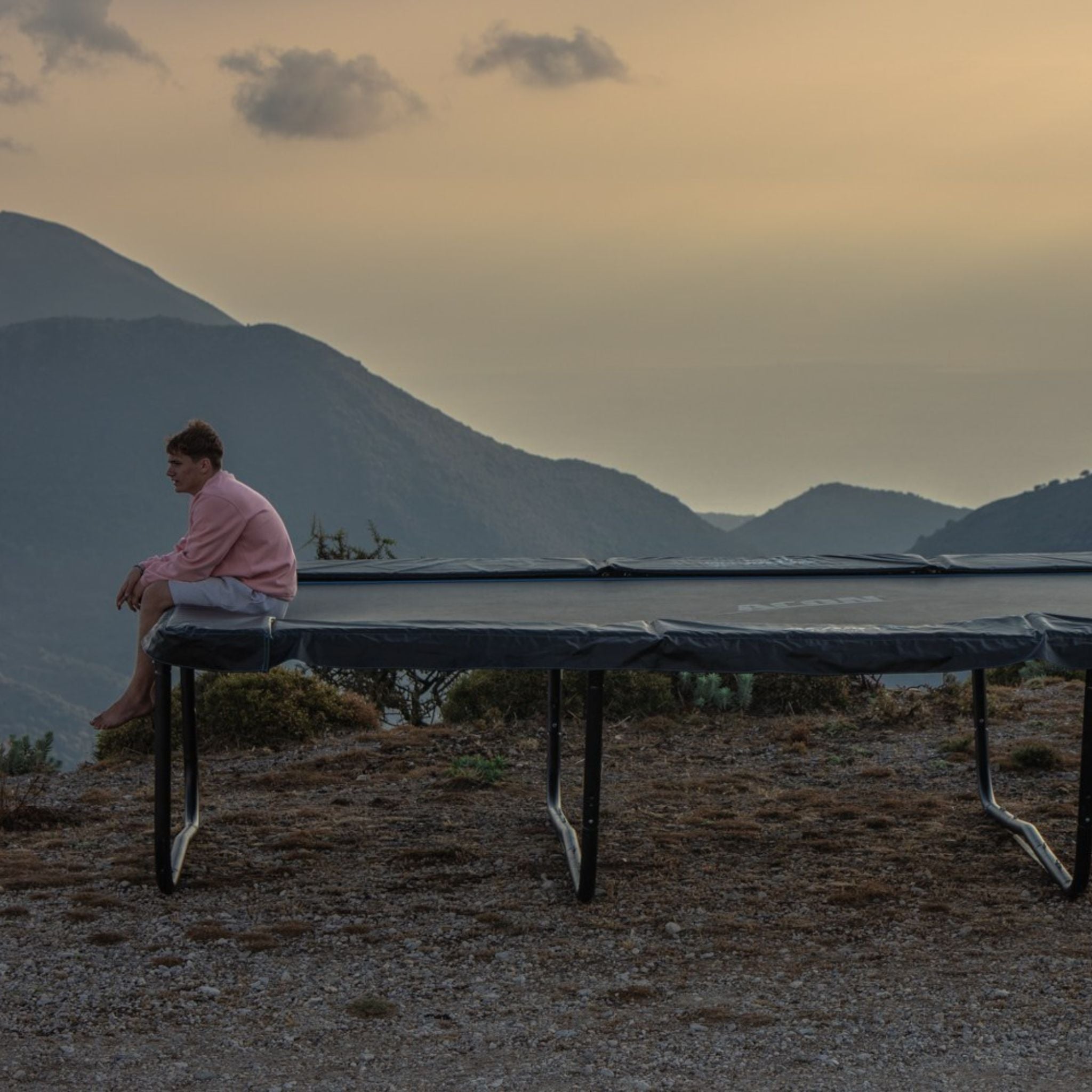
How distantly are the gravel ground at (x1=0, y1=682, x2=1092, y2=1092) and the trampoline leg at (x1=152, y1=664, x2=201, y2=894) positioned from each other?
110mm

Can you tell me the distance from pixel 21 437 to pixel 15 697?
174 feet

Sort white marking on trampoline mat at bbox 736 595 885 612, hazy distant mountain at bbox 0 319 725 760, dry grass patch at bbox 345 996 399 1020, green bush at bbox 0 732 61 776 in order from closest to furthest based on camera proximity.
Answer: dry grass patch at bbox 345 996 399 1020 → white marking on trampoline mat at bbox 736 595 885 612 → green bush at bbox 0 732 61 776 → hazy distant mountain at bbox 0 319 725 760

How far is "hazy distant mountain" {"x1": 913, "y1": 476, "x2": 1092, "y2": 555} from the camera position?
5481 centimetres

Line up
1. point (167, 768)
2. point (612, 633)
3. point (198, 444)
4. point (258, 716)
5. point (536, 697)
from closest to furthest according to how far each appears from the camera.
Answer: point (612, 633), point (167, 768), point (198, 444), point (258, 716), point (536, 697)

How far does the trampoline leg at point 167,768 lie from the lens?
17.6 ft

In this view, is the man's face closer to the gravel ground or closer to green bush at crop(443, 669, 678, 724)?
the gravel ground

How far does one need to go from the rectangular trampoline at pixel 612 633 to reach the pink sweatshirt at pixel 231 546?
0.22m

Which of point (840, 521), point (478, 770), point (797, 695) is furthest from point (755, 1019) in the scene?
point (840, 521)

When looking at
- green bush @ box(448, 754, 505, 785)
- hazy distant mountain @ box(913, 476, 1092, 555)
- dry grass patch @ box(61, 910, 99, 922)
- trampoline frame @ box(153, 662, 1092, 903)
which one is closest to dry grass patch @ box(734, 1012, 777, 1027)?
trampoline frame @ box(153, 662, 1092, 903)

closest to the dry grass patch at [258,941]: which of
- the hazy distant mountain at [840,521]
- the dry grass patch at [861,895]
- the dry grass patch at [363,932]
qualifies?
the dry grass patch at [363,932]

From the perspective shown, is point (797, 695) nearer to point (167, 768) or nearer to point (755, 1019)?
point (167, 768)

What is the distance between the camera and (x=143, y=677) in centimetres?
575

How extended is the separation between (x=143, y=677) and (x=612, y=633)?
199 cm

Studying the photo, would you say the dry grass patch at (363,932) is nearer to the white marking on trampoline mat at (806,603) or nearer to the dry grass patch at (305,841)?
the dry grass patch at (305,841)
